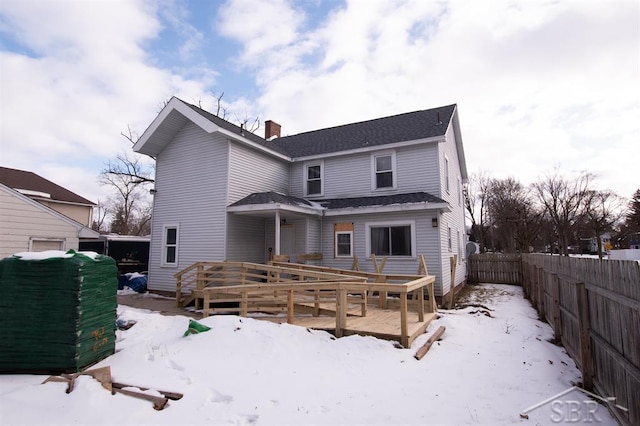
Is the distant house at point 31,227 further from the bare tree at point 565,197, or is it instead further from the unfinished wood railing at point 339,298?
the bare tree at point 565,197

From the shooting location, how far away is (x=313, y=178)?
575 inches

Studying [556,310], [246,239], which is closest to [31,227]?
[246,239]

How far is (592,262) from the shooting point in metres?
4.11

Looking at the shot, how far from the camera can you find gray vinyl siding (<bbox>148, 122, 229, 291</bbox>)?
1169 centimetres

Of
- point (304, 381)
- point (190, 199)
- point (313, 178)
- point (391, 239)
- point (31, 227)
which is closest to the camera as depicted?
point (304, 381)

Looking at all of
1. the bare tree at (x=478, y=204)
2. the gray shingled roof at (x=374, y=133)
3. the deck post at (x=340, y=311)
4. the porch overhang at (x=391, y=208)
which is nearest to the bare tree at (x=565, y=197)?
the bare tree at (x=478, y=204)

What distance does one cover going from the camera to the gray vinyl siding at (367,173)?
40.3ft

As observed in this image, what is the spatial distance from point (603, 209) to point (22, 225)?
152 feet

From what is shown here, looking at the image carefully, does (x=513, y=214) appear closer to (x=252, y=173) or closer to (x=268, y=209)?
(x=252, y=173)

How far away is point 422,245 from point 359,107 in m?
14.4

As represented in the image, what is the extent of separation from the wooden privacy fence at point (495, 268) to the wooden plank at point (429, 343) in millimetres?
12188

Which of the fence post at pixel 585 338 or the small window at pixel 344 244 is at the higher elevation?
the small window at pixel 344 244

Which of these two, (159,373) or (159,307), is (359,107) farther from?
(159,373)

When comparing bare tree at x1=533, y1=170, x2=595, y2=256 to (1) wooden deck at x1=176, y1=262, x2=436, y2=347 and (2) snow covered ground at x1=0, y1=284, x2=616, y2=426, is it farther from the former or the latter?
(2) snow covered ground at x1=0, y1=284, x2=616, y2=426
